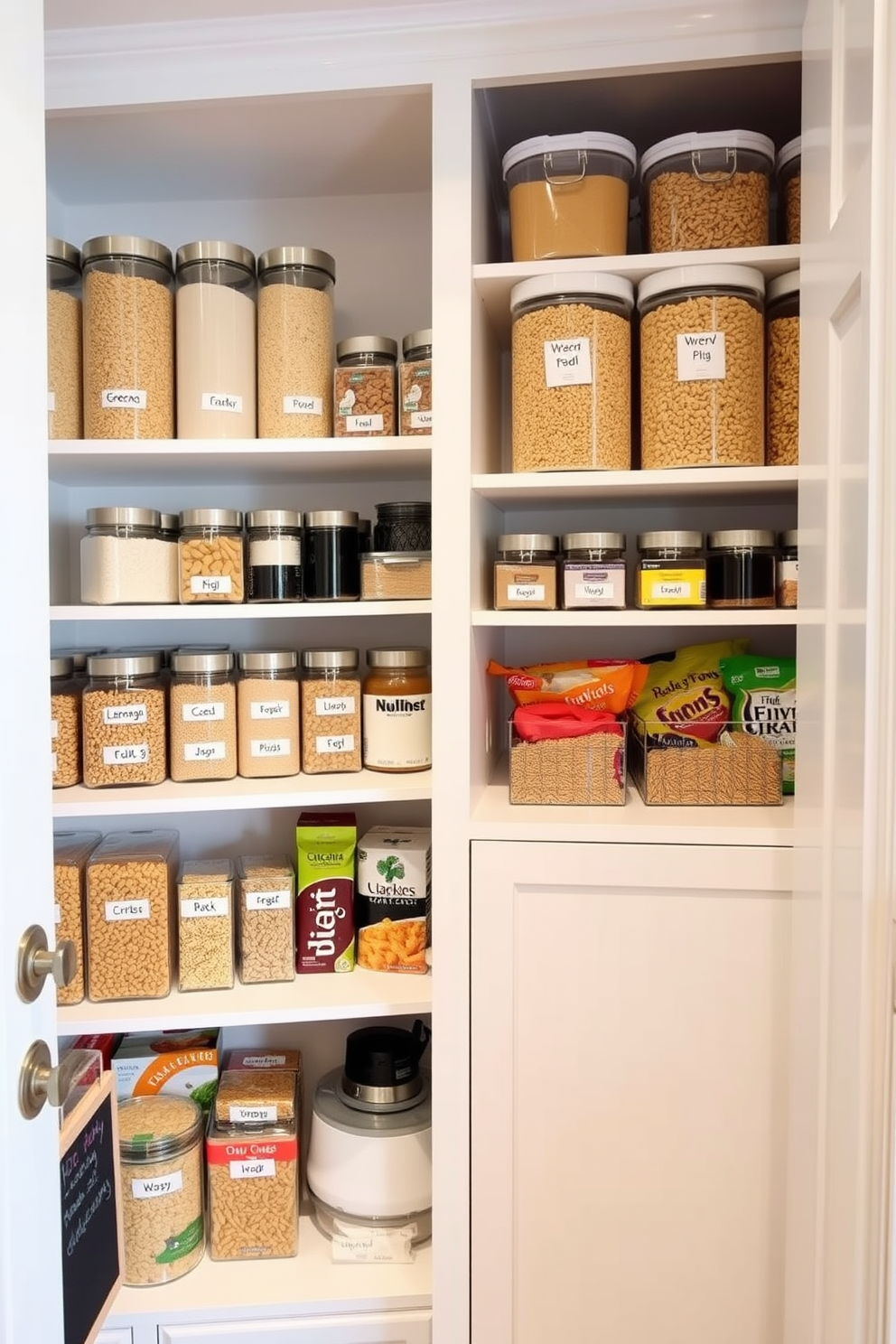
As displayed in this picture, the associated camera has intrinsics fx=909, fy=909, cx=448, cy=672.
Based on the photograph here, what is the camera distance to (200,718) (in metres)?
1.40

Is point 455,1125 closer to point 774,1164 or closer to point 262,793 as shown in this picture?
point 774,1164

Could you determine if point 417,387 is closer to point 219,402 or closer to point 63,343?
point 219,402

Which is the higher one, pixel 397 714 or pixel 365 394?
pixel 365 394

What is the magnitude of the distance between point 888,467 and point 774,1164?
0.95 m

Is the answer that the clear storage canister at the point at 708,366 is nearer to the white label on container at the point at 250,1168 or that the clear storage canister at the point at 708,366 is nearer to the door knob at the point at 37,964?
the door knob at the point at 37,964

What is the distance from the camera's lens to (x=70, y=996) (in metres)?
1.36

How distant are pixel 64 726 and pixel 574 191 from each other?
3.49 feet

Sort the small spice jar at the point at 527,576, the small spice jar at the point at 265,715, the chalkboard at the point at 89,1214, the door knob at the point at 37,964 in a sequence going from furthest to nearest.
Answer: the small spice jar at the point at 265,715 → the small spice jar at the point at 527,576 → the chalkboard at the point at 89,1214 → the door knob at the point at 37,964

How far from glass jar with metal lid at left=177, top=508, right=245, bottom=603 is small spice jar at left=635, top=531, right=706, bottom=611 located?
24.1 inches

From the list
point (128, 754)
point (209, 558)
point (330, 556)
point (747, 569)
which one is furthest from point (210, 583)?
point (747, 569)

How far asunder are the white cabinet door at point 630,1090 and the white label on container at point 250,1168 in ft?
1.18

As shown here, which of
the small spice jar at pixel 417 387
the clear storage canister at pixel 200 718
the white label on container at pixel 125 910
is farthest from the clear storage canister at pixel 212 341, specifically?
the white label on container at pixel 125 910

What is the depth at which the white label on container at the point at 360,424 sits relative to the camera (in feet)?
4.51

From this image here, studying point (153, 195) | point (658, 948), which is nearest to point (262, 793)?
point (658, 948)
